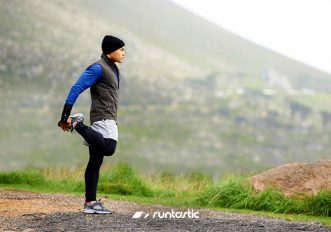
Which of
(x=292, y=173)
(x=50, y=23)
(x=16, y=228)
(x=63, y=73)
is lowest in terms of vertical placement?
(x=16, y=228)

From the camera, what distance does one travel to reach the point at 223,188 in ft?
34.0

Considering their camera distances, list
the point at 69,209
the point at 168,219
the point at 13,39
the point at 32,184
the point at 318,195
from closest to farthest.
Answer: the point at 168,219
the point at 69,209
the point at 318,195
the point at 32,184
the point at 13,39

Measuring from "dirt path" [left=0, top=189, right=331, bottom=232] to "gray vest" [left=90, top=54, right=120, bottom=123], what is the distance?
4.02ft

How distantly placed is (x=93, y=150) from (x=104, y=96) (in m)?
0.67

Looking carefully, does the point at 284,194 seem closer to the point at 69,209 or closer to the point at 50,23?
the point at 69,209

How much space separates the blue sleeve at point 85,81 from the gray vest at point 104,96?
8cm

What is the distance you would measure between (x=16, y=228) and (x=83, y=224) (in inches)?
28.6

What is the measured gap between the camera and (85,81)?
793 cm

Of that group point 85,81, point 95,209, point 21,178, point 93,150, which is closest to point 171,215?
point 95,209

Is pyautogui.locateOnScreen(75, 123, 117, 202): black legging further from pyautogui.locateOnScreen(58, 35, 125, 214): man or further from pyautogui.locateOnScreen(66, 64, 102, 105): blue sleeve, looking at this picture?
pyautogui.locateOnScreen(66, 64, 102, 105): blue sleeve

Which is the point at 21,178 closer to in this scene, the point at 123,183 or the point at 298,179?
the point at 123,183

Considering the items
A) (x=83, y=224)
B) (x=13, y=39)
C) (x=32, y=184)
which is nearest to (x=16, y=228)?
(x=83, y=224)

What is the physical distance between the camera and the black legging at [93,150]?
7969mm

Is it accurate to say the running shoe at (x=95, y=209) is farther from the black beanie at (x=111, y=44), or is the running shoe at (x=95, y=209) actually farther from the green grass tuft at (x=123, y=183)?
the green grass tuft at (x=123, y=183)
